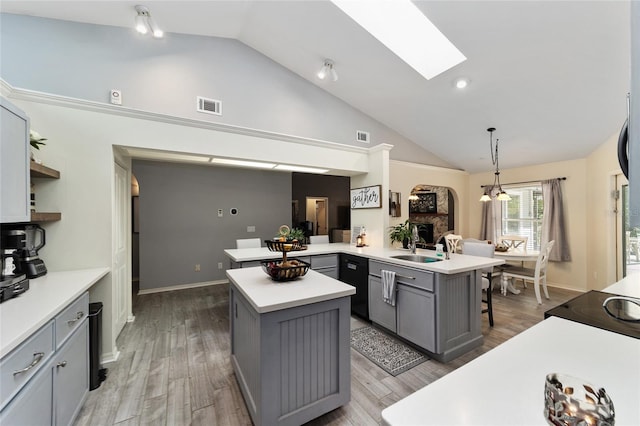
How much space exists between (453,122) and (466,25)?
194cm

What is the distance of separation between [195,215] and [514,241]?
22.0ft

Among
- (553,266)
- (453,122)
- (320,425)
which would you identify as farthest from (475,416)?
(553,266)

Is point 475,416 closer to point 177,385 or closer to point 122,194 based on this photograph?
point 177,385

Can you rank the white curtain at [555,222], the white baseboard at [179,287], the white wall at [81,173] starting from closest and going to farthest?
1. the white wall at [81,173]
2. the white baseboard at [179,287]
3. the white curtain at [555,222]

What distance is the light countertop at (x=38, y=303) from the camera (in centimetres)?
110

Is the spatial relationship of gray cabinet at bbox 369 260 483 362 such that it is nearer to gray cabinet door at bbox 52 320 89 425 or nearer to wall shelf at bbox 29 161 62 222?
gray cabinet door at bbox 52 320 89 425

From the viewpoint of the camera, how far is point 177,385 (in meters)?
2.11

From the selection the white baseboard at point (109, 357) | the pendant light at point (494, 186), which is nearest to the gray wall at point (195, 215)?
the white baseboard at point (109, 357)

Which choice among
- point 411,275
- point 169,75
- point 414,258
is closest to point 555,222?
point 414,258

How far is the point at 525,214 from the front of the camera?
543 cm

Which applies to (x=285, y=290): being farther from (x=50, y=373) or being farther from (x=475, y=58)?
(x=475, y=58)

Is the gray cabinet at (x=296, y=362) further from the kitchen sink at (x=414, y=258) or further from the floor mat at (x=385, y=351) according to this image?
the kitchen sink at (x=414, y=258)

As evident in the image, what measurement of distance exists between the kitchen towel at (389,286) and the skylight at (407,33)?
8.93 feet

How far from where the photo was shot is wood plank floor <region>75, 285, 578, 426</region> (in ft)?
5.84
